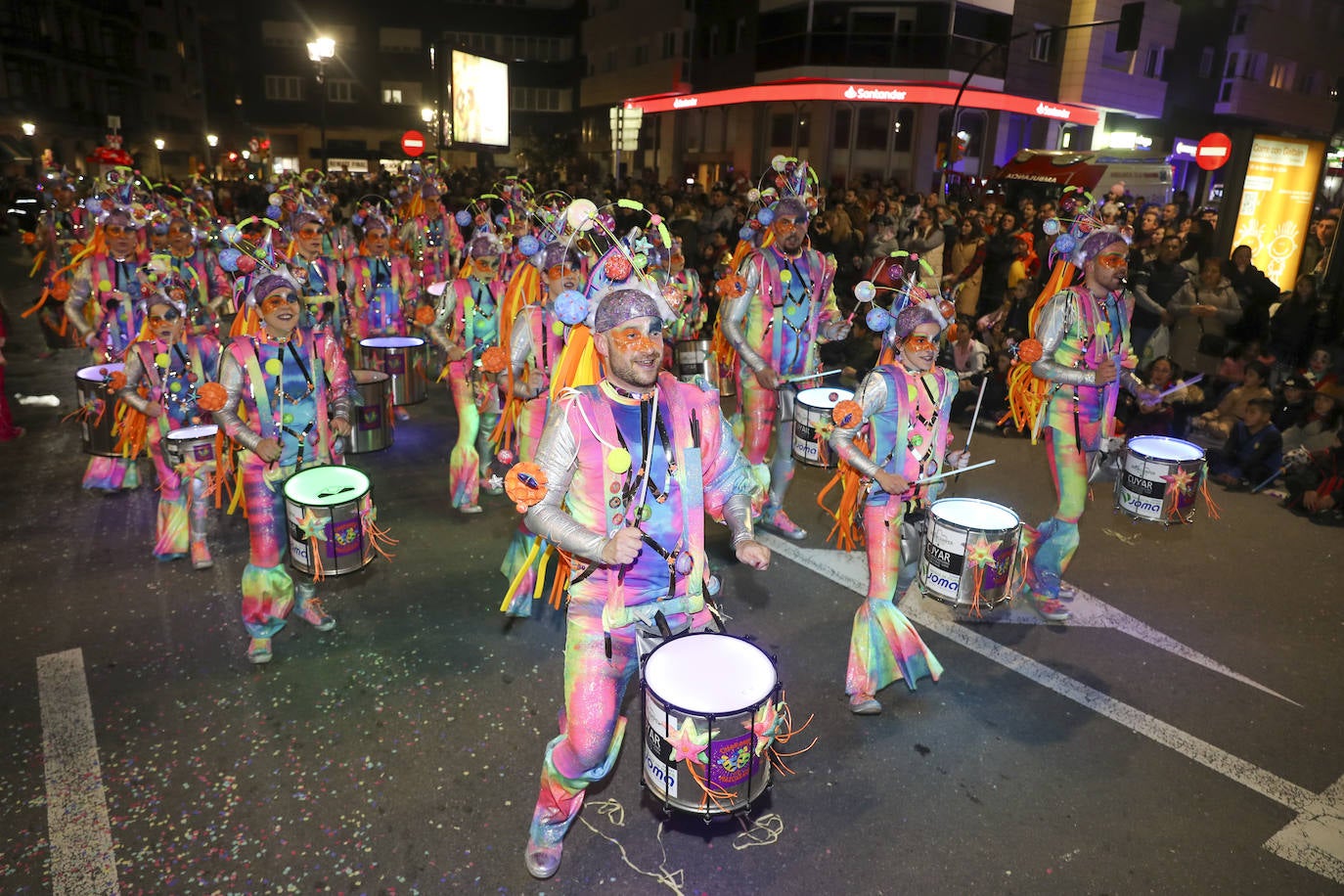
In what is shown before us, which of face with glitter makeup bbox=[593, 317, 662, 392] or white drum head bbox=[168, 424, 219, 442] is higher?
face with glitter makeup bbox=[593, 317, 662, 392]

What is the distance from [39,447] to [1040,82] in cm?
3276

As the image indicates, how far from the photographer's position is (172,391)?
241 inches

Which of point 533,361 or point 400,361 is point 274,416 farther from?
point 400,361

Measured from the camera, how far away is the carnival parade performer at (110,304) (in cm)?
710

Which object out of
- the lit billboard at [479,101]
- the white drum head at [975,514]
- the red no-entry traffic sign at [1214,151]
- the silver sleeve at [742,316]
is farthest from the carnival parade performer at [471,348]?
the lit billboard at [479,101]

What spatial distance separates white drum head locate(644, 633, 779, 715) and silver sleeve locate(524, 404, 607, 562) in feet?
1.49

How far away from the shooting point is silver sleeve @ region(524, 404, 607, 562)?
9.96 ft

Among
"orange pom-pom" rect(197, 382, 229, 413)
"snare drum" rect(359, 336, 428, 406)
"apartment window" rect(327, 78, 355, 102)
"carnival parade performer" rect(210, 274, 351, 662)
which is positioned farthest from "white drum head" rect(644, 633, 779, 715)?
"apartment window" rect(327, 78, 355, 102)

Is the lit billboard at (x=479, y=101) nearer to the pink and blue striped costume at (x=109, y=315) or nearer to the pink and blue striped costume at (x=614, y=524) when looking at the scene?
the pink and blue striped costume at (x=109, y=315)

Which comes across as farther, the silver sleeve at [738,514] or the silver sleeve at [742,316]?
the silver sleeve at [742,316]

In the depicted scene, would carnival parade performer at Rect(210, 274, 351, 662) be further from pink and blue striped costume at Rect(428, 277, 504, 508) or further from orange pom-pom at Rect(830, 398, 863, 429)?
orange pom-pom at Rect(830, 398, 863, 429)

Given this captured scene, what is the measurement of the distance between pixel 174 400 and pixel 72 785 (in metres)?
2.99

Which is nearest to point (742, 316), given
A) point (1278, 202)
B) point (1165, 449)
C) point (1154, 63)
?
point (1165, 449)

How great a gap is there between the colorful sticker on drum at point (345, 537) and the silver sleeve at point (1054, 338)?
3.97 metres
